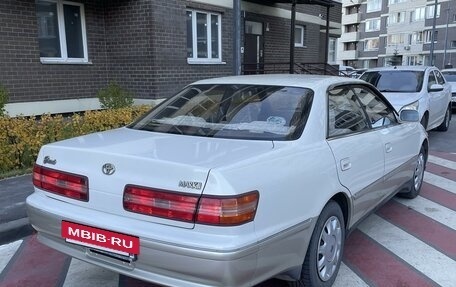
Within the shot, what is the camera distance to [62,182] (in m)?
2.80

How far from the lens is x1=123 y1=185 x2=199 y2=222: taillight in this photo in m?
2.32

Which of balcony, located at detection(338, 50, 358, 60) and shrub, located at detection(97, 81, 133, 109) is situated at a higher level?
balcony, located at detection(338, 50, 358, 60)

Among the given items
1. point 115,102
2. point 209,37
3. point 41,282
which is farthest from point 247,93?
point 209,37

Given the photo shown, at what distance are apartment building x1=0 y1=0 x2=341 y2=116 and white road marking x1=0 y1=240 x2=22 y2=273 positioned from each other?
18.3 ft

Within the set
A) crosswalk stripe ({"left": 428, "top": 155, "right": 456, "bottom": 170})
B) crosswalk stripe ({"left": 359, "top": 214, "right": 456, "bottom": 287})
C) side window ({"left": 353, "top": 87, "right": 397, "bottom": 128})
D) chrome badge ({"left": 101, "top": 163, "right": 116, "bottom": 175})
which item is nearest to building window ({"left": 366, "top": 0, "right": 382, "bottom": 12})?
crosswalk stripe ({"left": 428, "top": 155, "right": 456, "bottom": 170})

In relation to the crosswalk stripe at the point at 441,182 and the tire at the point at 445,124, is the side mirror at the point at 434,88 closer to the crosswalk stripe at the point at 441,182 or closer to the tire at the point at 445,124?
the tire at the point at 445,124

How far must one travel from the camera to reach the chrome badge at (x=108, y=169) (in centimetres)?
256

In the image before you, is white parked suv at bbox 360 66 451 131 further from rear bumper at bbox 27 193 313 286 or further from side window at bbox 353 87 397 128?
rear bumper at bbox 27 193 313 286

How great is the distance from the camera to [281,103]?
3.32 m

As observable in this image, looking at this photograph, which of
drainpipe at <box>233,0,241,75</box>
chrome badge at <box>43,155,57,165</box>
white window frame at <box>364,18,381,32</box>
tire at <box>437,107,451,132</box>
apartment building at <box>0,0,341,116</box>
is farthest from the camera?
white window frame at <box>364,18,381,32</box>

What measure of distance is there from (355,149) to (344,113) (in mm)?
350

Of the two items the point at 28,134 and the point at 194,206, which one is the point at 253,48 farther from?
the point at 194,206

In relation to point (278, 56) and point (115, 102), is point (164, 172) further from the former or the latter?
point (278, 56)

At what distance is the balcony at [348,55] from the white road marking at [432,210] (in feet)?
229
